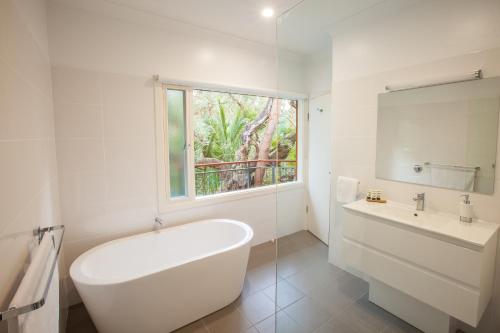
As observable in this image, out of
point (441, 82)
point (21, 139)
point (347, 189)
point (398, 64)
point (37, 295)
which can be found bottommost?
point (37, 295)

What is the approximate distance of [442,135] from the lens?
1.68m

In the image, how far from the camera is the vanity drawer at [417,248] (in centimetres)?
137

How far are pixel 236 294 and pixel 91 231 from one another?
1.46 m

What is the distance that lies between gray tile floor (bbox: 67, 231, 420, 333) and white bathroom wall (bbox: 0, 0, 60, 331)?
130 cm

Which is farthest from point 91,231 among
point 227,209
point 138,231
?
point 227,209

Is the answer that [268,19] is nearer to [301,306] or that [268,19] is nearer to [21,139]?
[21,139]

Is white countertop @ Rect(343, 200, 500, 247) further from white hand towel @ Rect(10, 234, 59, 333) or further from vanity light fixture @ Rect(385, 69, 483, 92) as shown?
white hand towel @ Rect(10, 234, 59, 333)

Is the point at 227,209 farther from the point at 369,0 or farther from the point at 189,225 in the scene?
the point at 369,0

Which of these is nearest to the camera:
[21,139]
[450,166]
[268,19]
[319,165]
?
[21,139]

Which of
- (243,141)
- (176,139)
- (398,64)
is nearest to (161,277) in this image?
(176,139)

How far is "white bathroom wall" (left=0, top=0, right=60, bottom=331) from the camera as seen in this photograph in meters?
0.86

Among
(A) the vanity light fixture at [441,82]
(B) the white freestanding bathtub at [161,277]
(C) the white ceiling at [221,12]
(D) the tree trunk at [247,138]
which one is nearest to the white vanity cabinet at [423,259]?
(A) the vanity light fixture at [441,82]

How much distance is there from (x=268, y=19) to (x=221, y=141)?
2489 millimetres

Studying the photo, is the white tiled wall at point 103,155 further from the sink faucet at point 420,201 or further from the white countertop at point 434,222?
the sink faucet at point 420,201
